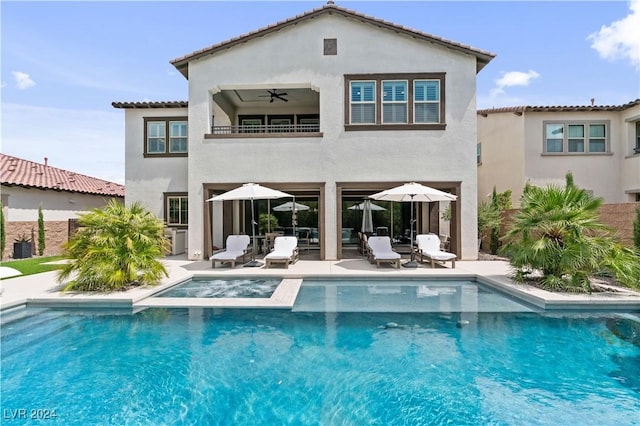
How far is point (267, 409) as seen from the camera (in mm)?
4535

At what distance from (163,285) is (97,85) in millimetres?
14861

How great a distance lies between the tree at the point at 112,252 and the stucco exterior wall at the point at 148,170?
23.5ft

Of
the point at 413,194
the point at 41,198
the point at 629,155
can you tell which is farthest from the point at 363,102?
the point at 41,198

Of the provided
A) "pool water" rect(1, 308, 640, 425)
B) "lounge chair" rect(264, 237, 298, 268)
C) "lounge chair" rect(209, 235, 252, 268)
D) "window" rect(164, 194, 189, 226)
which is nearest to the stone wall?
"window" rect(164, 194, 189, 226)

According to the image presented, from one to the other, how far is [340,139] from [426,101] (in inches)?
162

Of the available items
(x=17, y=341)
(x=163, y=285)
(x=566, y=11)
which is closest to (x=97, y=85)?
(x=163, y=285)

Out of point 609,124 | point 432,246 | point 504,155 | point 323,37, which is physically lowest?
point 432,246

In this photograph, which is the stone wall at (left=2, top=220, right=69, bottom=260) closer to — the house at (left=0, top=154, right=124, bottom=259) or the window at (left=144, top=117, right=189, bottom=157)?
the house at (left=0, top=154, right=124, bottom=259)

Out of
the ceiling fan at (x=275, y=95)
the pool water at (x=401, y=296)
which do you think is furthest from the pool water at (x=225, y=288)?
the ceiling fan at (x=275, y=95)

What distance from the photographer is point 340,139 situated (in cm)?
1477

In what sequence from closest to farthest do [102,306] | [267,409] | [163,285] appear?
[267,409] < [102,306] < [163,285]

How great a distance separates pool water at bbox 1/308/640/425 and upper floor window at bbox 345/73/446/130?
9320 millimetres

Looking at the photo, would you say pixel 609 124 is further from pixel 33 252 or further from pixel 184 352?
pixel 33 252

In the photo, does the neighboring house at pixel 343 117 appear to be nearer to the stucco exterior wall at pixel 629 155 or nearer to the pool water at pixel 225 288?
the pool water at pixel 225 288
